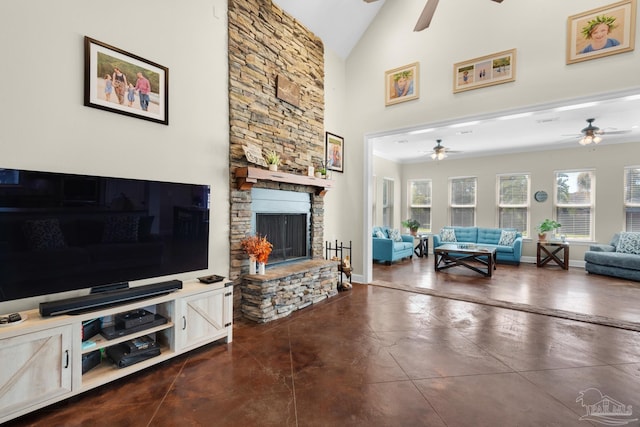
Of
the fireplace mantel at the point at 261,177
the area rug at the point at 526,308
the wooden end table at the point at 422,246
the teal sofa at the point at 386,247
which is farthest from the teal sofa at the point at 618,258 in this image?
the fireplace mantel at the point at 261,177

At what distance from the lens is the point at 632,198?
6.48m

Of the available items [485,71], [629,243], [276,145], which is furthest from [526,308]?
[629,243]

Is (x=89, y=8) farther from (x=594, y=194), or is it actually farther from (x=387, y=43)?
(x=594, y=194)

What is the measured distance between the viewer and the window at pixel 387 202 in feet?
28.7

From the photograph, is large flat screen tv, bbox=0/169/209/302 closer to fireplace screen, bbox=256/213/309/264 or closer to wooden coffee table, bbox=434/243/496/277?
fireplace screen, bbox=256/213/309/264

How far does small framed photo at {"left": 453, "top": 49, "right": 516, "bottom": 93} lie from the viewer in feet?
12.5

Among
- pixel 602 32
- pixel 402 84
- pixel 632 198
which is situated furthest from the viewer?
pixel 632 198

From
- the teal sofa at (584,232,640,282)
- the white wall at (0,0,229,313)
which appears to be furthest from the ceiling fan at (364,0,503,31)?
the teal sofa at (584,232,640,282)

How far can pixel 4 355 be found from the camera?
1.61m

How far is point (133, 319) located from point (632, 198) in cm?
949

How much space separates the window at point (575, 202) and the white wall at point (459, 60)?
16.0 ft

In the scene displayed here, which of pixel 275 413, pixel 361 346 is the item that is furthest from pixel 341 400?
pixel 361 346

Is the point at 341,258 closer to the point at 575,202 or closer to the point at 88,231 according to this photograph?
the point at 88,231

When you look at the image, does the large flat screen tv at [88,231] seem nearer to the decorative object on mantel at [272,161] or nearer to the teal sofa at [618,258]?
the decorative object on mantel at [272,161]
